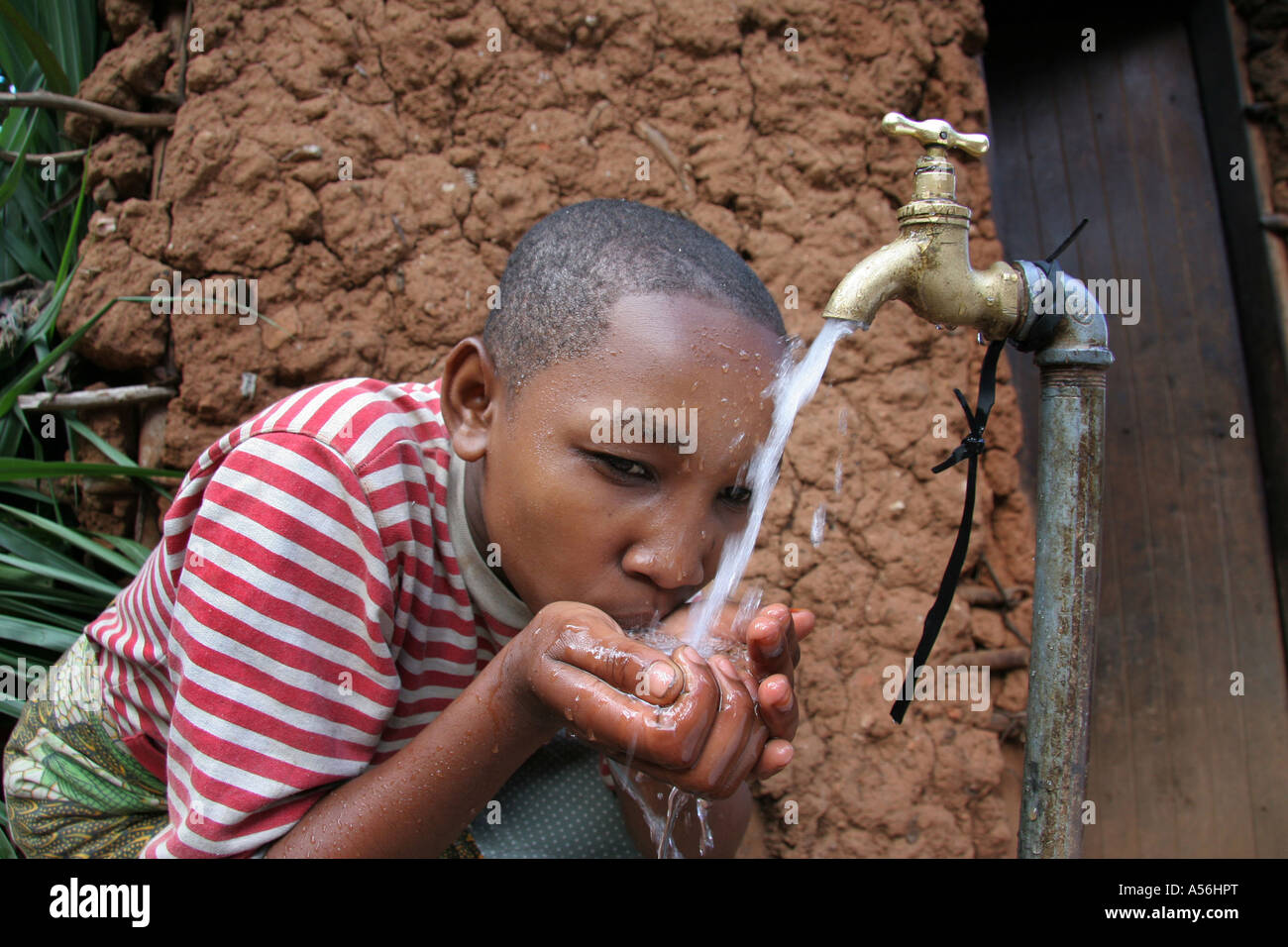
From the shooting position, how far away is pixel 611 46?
2453 millimetres

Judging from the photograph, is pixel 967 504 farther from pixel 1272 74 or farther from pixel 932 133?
pixel 1272 74

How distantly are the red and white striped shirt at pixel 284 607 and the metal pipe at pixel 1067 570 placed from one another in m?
0.89

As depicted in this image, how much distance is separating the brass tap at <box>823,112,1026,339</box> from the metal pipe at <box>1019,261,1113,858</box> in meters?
0.06

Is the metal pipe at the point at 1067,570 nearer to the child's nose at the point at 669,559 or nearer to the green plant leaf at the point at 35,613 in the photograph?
the child's nose at the point at 669,559

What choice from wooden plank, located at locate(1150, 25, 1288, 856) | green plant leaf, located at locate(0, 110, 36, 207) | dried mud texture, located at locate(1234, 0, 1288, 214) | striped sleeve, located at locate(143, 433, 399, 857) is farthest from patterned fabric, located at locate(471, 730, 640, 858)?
dried mud texture, located at locate(1234, 0, 1288, 214)

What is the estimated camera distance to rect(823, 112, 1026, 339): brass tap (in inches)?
46.5

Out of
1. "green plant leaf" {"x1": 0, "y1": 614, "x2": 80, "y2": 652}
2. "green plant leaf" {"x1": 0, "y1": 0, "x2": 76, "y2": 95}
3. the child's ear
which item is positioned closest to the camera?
the child's ear

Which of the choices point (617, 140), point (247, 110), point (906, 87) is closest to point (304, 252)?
point (247, 110)

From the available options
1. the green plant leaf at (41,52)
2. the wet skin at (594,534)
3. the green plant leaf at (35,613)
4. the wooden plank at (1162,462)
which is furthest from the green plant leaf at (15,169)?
the wooden plank at (1162,462)

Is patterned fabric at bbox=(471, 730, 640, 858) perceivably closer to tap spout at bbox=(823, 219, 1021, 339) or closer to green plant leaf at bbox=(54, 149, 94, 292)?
tap spout at bbox=(823, 219, 1021, 339)

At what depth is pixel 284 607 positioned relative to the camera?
1241mm

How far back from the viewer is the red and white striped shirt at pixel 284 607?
122 centimetres
